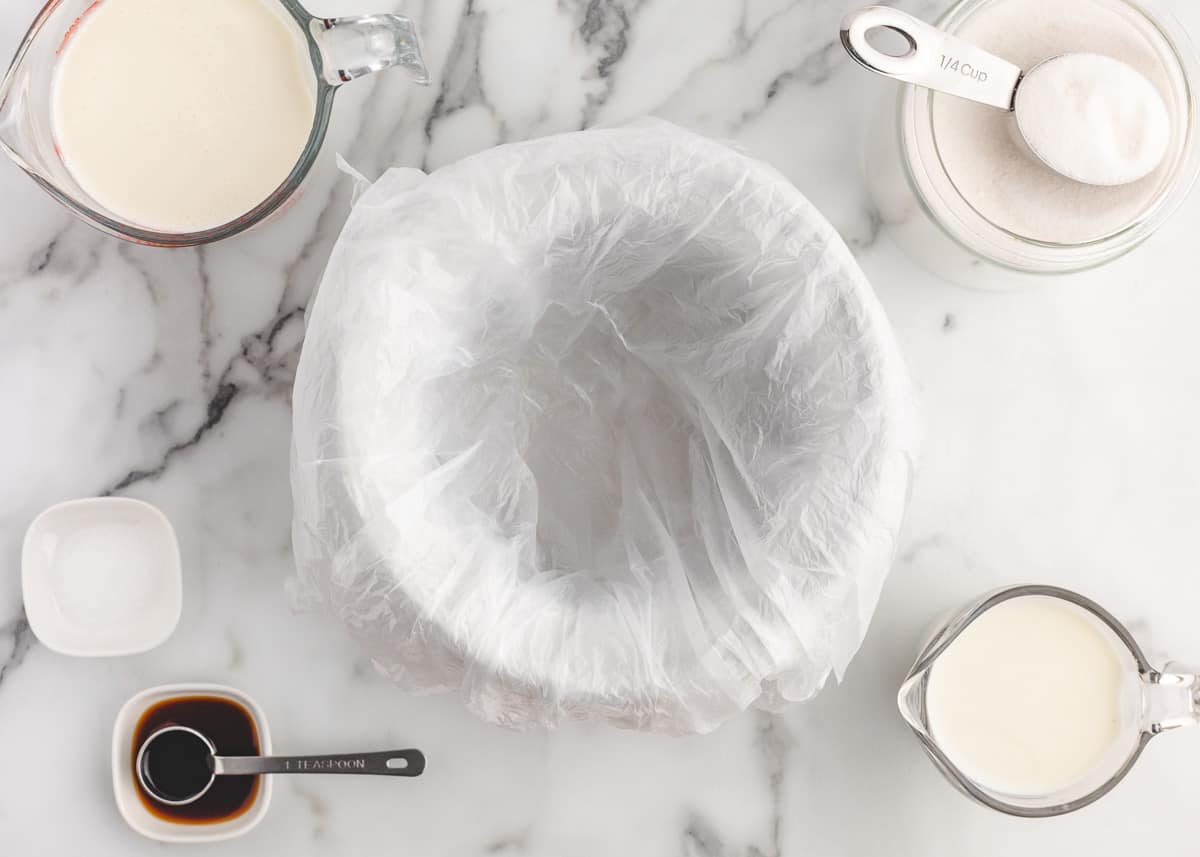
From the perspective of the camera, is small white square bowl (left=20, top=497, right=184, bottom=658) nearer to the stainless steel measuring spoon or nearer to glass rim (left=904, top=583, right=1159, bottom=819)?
the stainless steel measuring spoon

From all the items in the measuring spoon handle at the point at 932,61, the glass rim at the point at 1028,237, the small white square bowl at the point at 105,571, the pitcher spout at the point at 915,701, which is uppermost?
the measuring spoon handle at the point at 932,61

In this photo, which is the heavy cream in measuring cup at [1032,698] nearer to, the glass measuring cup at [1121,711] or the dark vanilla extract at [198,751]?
the glass measuring cup at [1121,711]

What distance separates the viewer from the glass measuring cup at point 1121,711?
0.63 meters

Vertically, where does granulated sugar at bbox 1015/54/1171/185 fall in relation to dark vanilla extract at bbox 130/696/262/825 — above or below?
above

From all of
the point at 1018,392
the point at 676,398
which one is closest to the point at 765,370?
the point at 676,398

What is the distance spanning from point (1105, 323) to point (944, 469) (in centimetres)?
15

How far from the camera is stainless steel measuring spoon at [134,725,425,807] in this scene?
2.13 feet

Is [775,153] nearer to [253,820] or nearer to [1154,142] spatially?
[1154,142]

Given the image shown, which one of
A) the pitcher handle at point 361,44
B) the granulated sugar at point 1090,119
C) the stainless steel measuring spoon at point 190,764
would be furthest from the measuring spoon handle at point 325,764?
the granulated sugar at point 1090,119

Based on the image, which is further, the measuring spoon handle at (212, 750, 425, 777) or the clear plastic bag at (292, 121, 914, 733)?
the measuring spoon handle at (212, 750, 425, 777)

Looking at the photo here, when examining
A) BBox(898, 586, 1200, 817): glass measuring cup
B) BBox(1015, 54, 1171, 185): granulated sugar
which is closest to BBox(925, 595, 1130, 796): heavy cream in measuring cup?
BBox(898, 586, 1200, 817): glass measuring cup

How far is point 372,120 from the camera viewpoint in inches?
27.0

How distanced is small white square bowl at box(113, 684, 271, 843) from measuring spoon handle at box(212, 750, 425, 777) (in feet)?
0.06

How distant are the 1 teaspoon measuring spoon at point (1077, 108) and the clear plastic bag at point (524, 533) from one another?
0.14 m
